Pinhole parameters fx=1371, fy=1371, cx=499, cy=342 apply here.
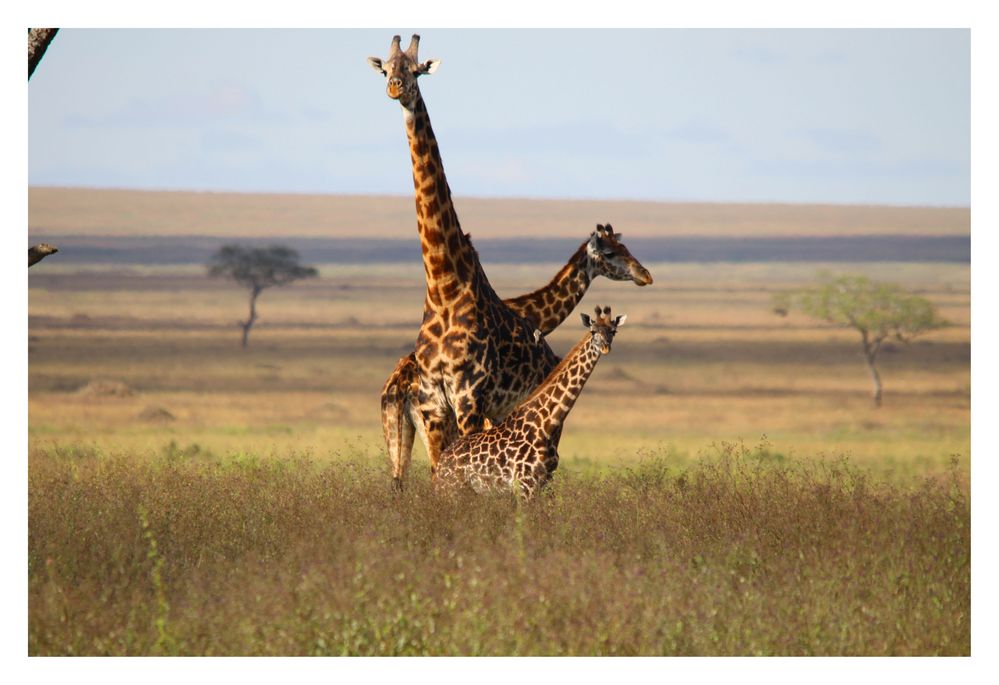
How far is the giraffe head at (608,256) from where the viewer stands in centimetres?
1052

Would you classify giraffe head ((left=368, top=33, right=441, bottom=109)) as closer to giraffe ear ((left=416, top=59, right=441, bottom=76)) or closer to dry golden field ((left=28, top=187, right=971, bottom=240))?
giraffe ear ((left=416, top=59, right=441, bottom=76))

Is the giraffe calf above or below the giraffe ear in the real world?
below

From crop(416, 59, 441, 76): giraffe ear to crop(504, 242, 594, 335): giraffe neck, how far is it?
2.15 meters

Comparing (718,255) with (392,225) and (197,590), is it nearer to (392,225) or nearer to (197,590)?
(392,225)

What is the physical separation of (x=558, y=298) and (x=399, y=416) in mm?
1657

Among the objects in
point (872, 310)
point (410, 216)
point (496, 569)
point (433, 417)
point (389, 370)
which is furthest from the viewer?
point (410, 216)

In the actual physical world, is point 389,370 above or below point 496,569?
below

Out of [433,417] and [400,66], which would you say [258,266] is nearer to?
[433,417]

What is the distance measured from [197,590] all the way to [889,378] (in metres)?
47.5

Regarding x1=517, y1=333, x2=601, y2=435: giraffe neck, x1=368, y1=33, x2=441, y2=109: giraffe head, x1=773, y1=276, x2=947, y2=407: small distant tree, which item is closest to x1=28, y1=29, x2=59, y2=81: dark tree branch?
x1=368, y1=33, x2=441, y2=109: giraffe head

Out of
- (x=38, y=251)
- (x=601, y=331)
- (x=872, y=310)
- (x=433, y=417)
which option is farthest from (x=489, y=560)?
(x=872, y=310)

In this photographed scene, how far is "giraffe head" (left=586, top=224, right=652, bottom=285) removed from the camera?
34.5 ft

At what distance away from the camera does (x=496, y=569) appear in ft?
26.3

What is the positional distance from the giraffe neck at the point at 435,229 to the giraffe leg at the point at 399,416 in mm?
585
